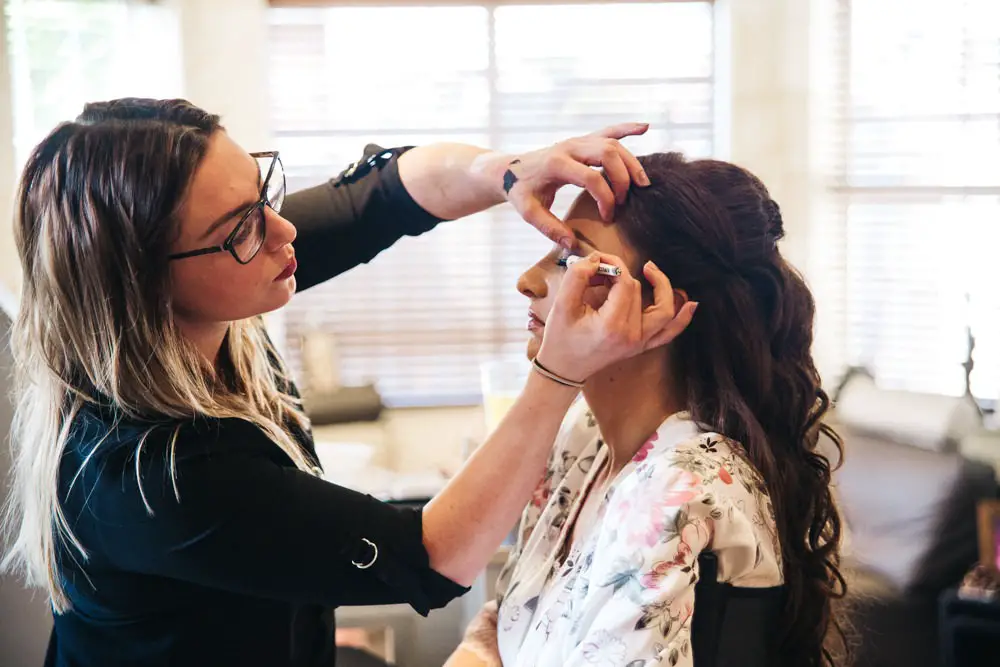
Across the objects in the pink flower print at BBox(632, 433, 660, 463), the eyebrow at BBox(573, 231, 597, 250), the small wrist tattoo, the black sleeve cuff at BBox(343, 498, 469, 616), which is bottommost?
the black sleeve cuff at BBox(343, 498, 469, 616)

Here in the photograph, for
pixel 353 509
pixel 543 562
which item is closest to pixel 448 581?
pixel 353 509

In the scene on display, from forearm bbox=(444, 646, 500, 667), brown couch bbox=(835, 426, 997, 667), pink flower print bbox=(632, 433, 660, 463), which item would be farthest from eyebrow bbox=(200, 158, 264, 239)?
brown couch bbox=(835, 426, 997, 667)

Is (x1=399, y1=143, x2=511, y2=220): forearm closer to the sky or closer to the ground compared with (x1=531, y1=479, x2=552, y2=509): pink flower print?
closer to the sky

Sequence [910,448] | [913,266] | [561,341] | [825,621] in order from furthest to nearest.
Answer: [913,266]
[910,448]
[825,621]
[561,341]

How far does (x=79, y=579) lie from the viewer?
104 cm

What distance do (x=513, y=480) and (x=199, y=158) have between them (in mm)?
479

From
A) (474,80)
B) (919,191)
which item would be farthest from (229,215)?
(919,191)

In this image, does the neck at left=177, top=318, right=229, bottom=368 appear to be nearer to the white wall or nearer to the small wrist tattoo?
the small wrist tattoo

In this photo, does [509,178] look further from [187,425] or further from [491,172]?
[187,425]

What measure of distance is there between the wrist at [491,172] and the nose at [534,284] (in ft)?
0.44

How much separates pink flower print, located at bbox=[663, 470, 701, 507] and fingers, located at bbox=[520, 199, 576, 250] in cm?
32

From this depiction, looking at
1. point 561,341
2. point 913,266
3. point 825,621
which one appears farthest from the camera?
point 913,266

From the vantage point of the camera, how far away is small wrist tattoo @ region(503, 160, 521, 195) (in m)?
1.21

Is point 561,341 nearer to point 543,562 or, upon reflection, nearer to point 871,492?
point 543,562
